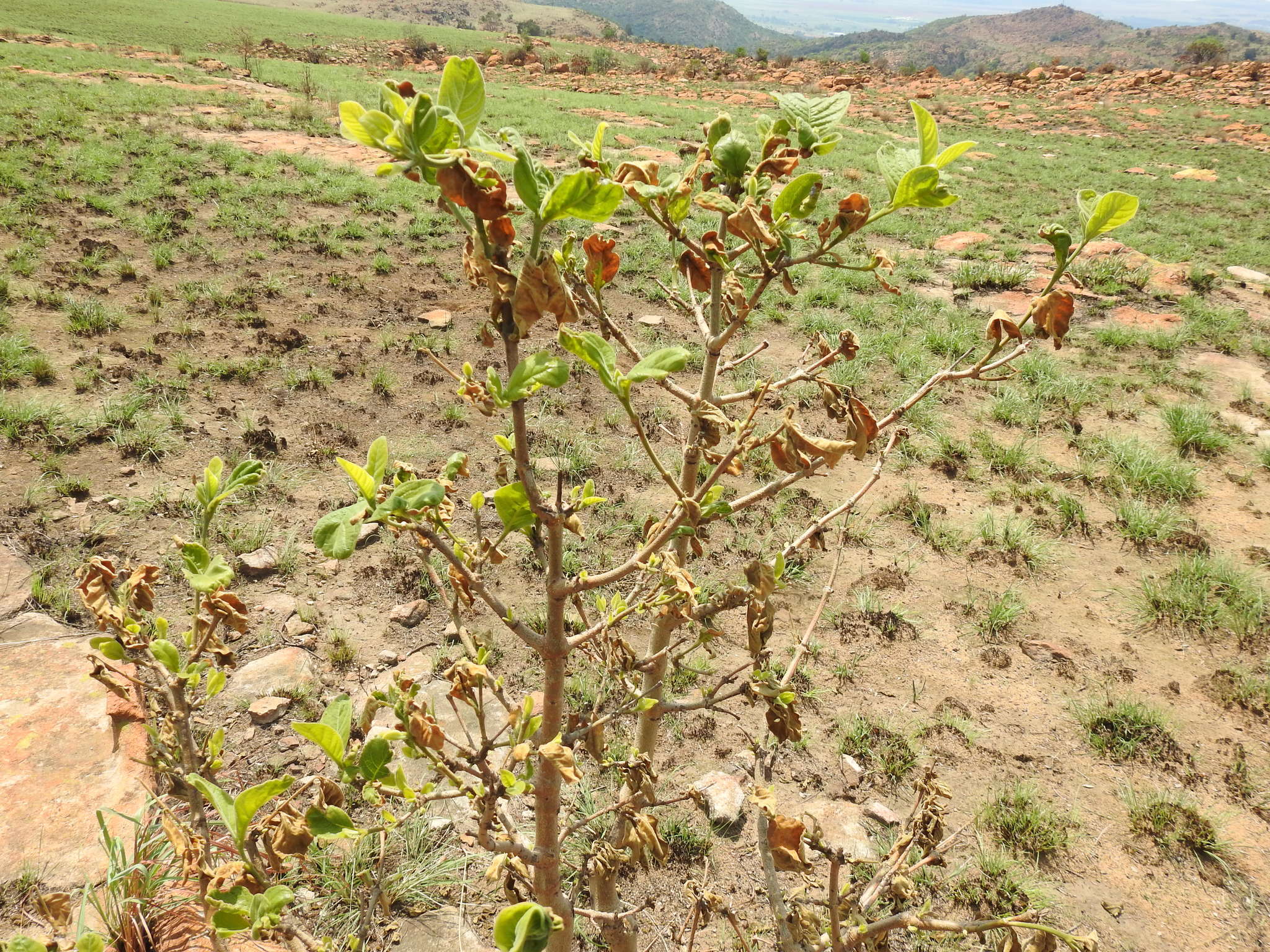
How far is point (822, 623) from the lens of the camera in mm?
3449

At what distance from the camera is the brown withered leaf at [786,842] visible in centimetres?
117

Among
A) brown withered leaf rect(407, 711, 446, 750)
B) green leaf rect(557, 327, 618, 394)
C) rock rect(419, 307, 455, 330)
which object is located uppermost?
green leaf rect(557, 327, 618, 394)

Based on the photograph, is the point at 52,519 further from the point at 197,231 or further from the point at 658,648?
the point at 197,231

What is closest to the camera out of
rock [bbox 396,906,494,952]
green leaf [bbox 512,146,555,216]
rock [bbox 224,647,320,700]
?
green leaf [bbox 512,146,555,216]

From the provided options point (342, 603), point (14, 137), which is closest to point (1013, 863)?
point (342, 603)

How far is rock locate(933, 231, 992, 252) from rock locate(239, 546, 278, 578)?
779 cm

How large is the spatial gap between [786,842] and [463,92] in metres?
1.18

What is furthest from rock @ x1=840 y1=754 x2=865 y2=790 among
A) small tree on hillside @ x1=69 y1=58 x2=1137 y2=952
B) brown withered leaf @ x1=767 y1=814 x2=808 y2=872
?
brown withered leaf @ x1=767 y1=814 x2=808 y2=872

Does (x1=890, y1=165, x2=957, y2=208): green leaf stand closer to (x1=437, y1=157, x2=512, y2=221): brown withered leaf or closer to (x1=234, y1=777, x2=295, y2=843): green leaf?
(x1=437, y1=157, x2=512, y2=221): brown withered leaf

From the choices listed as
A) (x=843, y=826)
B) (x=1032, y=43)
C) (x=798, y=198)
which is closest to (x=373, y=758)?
(x=798, y=198)

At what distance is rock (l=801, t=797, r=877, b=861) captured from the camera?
8.01 feet

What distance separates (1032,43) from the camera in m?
131

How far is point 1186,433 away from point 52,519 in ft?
21.8

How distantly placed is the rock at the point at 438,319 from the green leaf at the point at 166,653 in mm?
5018
